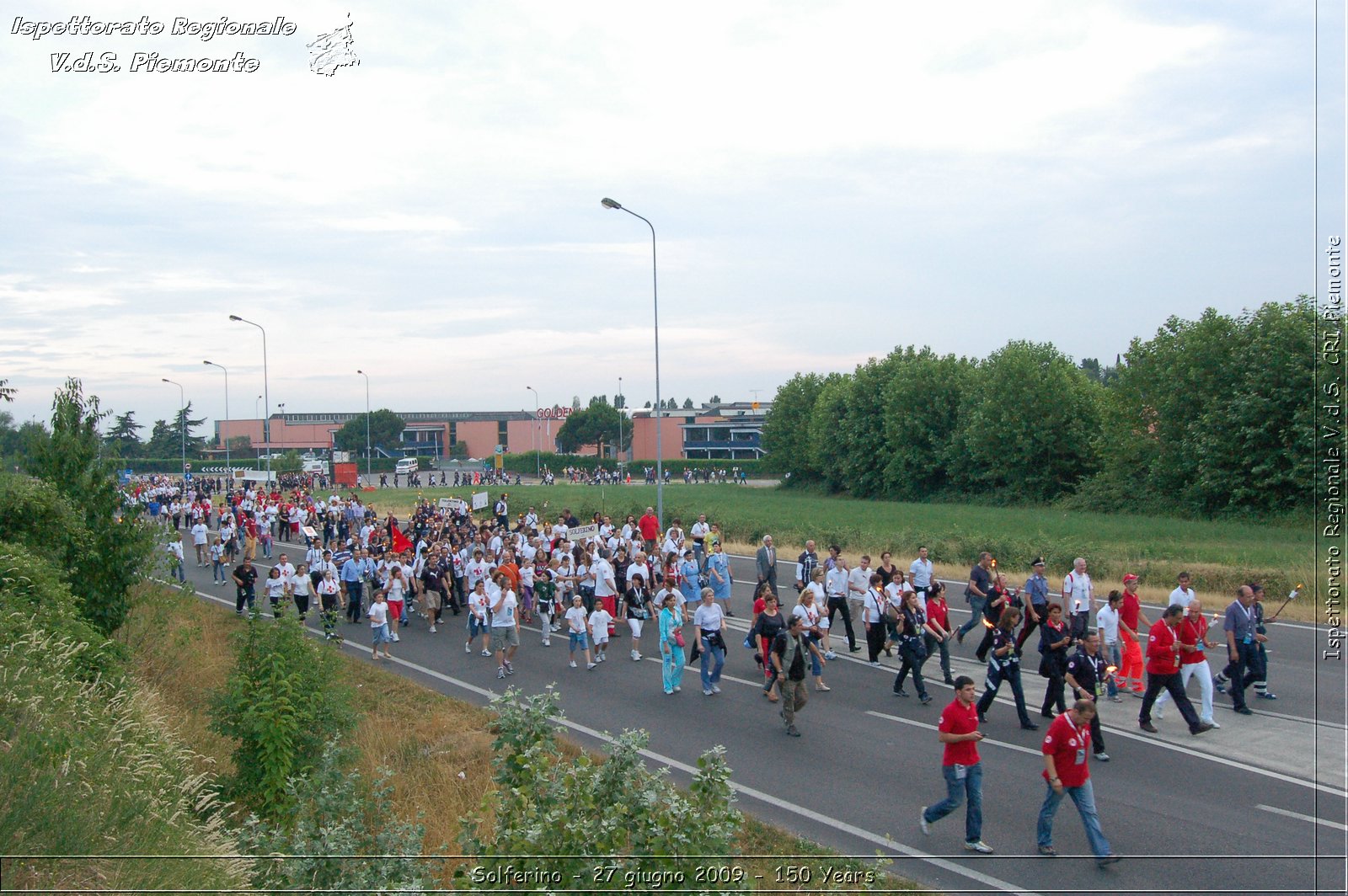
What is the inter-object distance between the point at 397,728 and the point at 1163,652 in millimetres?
9862

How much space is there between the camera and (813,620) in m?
13.0

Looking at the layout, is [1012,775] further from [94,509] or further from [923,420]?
[923,420]

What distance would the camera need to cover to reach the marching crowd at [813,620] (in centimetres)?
994

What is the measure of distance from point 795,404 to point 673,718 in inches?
3015

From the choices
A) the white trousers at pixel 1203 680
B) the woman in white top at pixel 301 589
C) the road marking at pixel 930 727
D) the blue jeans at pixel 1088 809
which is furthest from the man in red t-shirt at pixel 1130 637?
the woman in white top at pixel 301 589

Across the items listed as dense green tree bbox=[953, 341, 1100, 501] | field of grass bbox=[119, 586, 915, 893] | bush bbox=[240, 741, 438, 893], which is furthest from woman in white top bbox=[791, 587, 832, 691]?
dense green tree bbox=[953, 341, 1100, 501]

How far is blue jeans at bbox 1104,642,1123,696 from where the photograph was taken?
41.0ft

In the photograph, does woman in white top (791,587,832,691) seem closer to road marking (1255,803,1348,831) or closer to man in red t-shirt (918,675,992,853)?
man in red t-shirt (918,675,992,853)

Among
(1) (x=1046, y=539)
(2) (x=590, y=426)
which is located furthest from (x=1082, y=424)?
(2) (x=590, y=426)

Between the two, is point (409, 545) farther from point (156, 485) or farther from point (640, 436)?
point (640, 436)

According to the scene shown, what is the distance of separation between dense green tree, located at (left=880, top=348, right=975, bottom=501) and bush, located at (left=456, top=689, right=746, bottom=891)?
6329cm

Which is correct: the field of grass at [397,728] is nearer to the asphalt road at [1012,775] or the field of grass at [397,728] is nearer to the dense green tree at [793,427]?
the asphalt road at [1012,775]

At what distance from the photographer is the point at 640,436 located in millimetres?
120938

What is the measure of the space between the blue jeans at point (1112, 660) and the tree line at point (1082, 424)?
23.7 m
